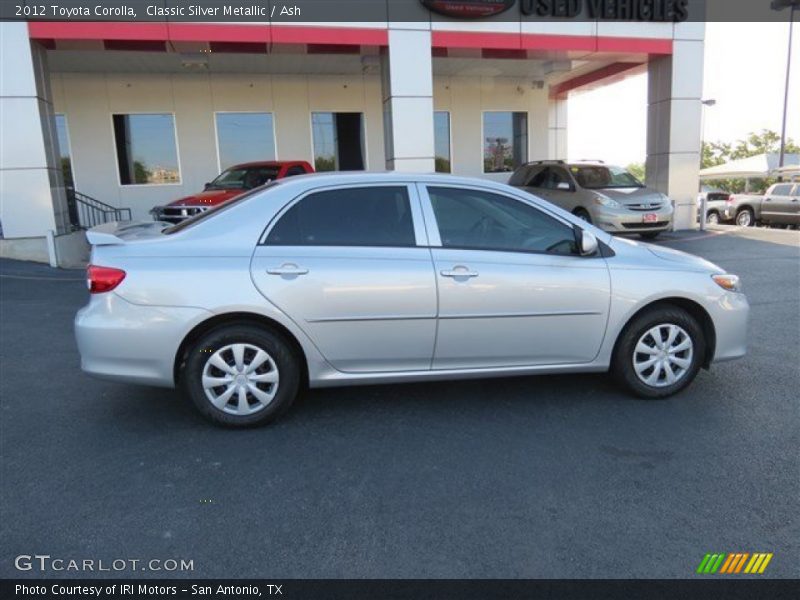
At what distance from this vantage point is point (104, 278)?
12.4ft

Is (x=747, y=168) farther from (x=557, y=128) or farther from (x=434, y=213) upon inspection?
(x=434, y=213)

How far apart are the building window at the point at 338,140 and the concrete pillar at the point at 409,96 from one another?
15.5ft

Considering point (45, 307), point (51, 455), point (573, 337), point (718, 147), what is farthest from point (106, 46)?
point (718, 147)

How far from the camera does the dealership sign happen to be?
12420 millimetres

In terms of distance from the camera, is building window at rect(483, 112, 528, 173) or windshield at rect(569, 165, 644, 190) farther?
building window at rect(483, 112, 528, 173)

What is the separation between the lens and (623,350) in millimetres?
4320

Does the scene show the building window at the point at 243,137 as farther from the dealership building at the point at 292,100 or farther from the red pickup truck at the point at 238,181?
the red pickup truck at the point at 238,181

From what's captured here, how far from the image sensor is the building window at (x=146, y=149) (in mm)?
Result: 15992

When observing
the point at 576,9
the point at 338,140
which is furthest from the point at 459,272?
the point at 338,140

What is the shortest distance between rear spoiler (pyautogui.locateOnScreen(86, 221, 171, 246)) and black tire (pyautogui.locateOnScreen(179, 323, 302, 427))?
33.9 inches

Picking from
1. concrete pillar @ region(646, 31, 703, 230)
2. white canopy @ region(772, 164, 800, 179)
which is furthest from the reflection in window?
white canopy @ region(772, 164, 800, 179)

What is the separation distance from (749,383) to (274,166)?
33.8ft

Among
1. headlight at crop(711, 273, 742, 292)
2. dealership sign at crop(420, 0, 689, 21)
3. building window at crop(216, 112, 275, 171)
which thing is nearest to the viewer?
A: headlight at crop(711, 273, 742, 292)

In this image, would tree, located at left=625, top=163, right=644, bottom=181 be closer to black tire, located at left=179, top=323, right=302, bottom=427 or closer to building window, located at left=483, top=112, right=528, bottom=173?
building window, located at left=483, top=112, right=528, bottom=173
